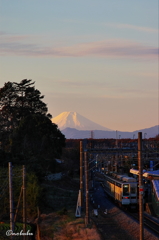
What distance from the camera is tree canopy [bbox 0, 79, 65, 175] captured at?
7131cm

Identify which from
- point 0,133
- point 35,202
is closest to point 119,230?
point 35,202

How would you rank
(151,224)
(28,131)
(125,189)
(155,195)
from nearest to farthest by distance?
(151,224), (155,195), (125,189), (28,131)

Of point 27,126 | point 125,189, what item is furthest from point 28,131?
point 125,189

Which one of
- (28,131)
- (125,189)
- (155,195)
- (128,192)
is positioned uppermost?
(28,131)

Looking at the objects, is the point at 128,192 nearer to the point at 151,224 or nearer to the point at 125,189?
the point at 125,189

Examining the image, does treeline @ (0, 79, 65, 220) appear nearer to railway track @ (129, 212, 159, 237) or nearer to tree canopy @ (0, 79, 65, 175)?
tree canopy @ (0, 79, 65, 175)

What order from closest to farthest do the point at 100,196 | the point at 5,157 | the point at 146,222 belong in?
the point at 146,222
the point at 5,157
the point at 100,196

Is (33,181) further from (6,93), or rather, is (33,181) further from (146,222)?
(6,93)

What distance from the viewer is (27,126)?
7300 centimetres

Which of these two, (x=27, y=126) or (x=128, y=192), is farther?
(x=27, y=126)

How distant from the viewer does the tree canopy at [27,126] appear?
71312 mm

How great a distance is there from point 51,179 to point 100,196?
17560 mm

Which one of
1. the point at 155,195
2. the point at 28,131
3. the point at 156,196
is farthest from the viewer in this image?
the point at 28,131

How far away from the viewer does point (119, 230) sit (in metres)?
31.8
